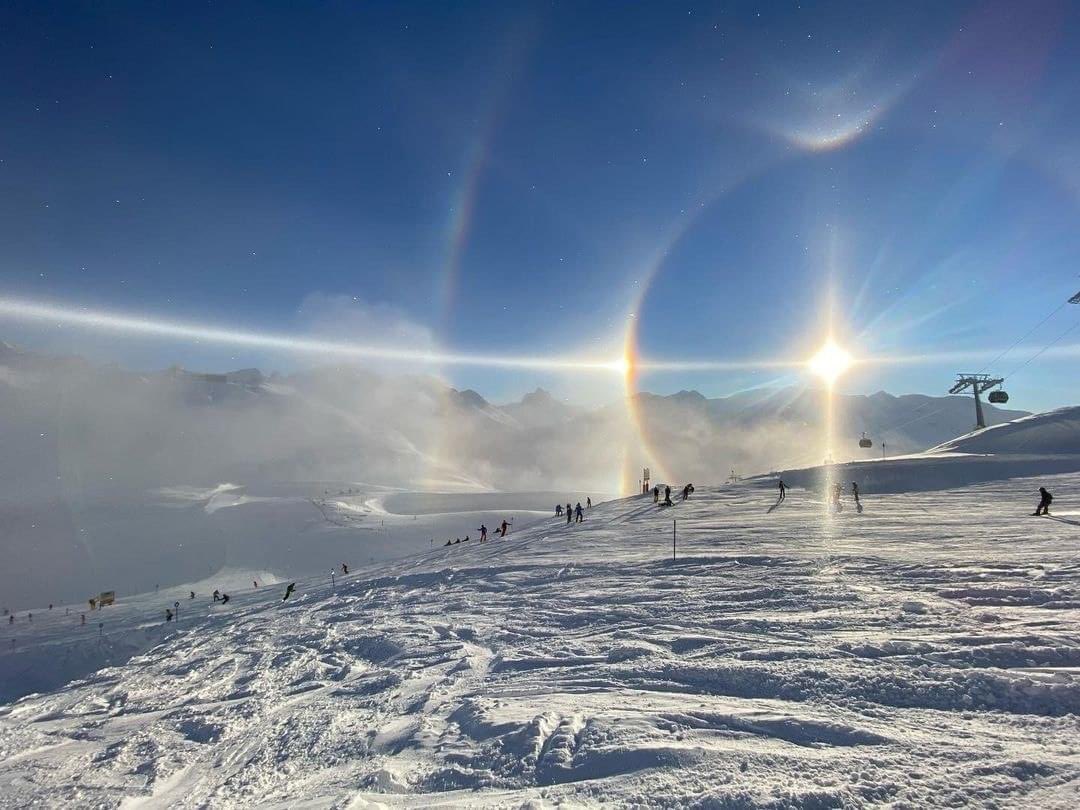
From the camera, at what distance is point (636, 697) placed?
7.75m

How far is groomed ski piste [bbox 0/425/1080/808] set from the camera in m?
5.52

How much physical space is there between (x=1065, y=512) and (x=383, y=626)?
2563 cm

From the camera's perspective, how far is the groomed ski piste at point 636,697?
552 cm

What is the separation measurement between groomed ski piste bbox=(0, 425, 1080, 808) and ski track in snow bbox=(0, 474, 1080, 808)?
0.14ft

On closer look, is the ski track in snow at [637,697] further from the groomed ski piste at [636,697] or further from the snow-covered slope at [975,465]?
the snow-covered slope at [975,465]

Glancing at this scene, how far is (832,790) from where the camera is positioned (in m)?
4.98

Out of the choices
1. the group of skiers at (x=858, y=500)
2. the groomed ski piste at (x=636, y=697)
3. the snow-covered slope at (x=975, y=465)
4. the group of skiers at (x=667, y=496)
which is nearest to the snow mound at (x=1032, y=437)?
the snow-covered slope at (x=975, y=465)

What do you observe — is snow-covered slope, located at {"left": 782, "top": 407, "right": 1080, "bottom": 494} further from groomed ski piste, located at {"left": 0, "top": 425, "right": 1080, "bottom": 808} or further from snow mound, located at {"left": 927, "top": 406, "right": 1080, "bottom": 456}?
groomed ski piste, located at {"left": 0, "top": 425, "right": 1080, "bottom": 808}

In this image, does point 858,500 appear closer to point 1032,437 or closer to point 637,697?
point 637,697

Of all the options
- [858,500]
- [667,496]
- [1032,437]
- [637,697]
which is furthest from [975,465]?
[637,697]

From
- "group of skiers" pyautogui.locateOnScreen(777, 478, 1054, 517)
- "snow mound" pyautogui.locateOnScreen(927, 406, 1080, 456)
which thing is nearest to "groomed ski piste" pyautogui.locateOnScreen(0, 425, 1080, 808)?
"group of skiers" pyautogui.locateOnScreen(777, 478, 1054, 517)

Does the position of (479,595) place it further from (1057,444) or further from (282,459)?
(282,459)

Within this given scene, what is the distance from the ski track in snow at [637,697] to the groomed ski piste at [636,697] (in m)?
0.04

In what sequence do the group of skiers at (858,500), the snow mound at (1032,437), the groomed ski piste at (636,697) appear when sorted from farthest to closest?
the snow mound at (1032,437)
the group of skiers at (858,500)
the groomed ski piste at (636,697)
